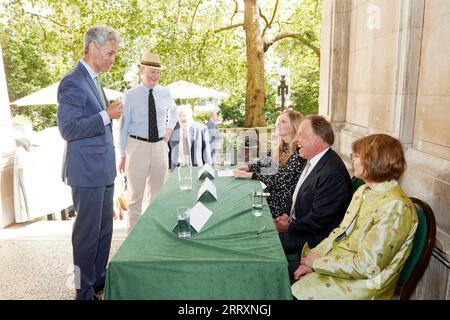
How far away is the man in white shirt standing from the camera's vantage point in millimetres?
3881

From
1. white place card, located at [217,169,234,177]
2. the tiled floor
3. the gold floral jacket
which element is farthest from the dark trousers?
the gold floral jacket

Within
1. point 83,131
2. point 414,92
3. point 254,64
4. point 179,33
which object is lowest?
point 83,131

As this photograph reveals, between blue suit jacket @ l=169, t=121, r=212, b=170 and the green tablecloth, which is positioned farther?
blue suit jacket @ l=169, t=121, r=212, b=170

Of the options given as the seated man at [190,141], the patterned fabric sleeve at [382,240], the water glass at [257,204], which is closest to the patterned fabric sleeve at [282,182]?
the water glass at [257,204]

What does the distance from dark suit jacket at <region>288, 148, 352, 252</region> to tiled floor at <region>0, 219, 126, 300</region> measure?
184 centimetres

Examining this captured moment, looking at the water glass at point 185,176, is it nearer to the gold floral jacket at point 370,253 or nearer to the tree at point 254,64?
the gold floral jacket at point 370,253

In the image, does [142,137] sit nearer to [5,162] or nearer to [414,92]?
[5,162]

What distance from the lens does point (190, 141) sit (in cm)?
558

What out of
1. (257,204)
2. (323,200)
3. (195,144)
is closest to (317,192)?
(323,200)

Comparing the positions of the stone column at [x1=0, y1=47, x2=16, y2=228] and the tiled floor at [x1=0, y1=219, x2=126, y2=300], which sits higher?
the stone column at [x1=0, y1=47, x2=16, y2=228]

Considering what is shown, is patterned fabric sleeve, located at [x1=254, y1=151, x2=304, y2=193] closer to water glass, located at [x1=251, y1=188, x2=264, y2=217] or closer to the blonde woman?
the blonde woman

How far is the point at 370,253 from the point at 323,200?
0.62 meters

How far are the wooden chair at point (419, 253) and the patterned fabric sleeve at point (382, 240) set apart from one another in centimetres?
5
